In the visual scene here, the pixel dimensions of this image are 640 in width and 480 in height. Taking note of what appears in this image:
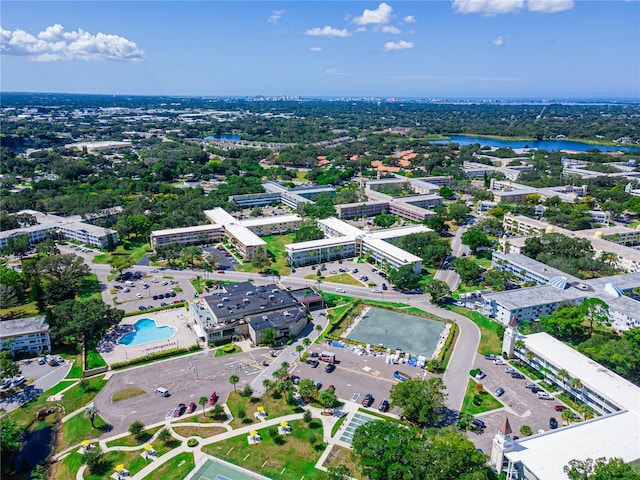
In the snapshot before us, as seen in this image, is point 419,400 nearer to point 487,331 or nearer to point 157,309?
point 487,331

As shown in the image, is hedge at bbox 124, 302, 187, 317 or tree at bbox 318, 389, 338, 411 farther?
hedge at bbox 124, 302, 187, 317

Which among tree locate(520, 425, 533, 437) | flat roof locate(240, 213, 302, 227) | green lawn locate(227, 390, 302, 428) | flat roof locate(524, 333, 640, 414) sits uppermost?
flat roof locate(240, 213, 302, 227)

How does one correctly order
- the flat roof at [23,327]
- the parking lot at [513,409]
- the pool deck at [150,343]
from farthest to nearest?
the pool deck at [150,343]
the flat roof at [23,327]
the parking lot at [513,409]

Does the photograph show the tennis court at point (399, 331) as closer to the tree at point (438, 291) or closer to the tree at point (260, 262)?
the tree at point (438, 291)

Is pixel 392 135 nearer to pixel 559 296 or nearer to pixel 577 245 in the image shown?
pixel 577 245

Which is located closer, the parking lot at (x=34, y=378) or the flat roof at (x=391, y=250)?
the parking lot at (x=34, y=378)

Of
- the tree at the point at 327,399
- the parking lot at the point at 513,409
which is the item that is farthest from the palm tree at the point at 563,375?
the tree at the point at 327,399

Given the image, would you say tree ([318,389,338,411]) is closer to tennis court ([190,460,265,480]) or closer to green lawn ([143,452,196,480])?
tennis court ([190,460,265,480])

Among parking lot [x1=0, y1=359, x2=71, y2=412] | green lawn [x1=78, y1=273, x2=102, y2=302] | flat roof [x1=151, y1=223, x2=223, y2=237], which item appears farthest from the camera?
flat roof [x1=151, y1=223, x2=223, y2=237]

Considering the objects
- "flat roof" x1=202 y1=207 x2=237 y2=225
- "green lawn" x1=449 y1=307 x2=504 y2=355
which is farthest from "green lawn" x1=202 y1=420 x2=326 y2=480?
"flat roof" x1=202 y1=207 x2=237 y2=225
